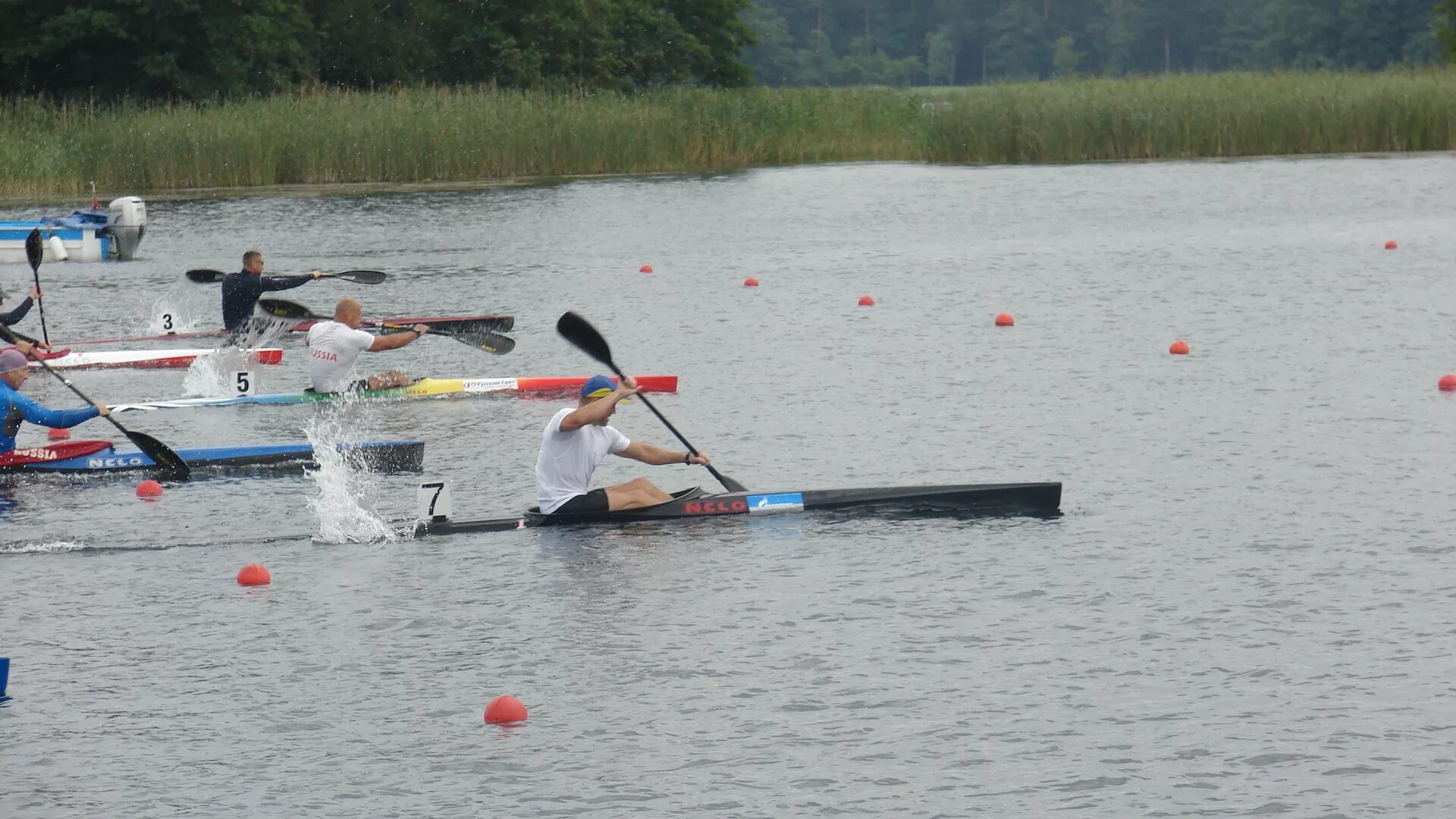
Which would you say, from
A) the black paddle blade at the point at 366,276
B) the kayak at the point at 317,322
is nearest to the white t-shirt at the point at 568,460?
the kayak at the point at 317,322

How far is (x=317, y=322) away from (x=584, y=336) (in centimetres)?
645

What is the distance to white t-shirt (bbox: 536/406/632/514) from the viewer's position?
1401 centimetres

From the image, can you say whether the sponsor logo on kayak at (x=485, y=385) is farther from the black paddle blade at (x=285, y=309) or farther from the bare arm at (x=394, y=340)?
the black paddle blade at (x=285, y=309)

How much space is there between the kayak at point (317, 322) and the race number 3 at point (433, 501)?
280 inches

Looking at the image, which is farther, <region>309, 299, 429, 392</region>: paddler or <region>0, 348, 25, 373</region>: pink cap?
<region>309, 299, 429, 392</region>: paddler

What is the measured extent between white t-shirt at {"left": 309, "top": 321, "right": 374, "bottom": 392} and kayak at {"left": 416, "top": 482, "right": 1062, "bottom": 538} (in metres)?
5.04

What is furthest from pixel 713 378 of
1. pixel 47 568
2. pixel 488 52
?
pixel 488 52

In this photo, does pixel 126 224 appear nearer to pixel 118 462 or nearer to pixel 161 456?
pixel 118 462

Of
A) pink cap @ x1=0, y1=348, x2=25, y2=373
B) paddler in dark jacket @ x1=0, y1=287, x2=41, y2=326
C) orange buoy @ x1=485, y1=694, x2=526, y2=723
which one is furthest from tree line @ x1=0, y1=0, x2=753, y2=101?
orange buoy @ x1=485, y1=694, x2=526, y2=723

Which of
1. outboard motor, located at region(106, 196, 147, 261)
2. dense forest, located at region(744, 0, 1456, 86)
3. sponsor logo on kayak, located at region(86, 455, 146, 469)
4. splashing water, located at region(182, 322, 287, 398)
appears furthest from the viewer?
dense forest, located at region(744, 0, 1456, 86)

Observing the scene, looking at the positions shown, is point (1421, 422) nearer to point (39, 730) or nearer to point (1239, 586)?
point (1239, 586)

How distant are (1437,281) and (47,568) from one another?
19.9m

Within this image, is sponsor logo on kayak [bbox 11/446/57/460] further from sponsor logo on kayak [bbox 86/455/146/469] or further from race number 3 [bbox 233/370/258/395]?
race number 3 [bbox 233/370/258/395]

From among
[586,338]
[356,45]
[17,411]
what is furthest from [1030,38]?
[17,411]
